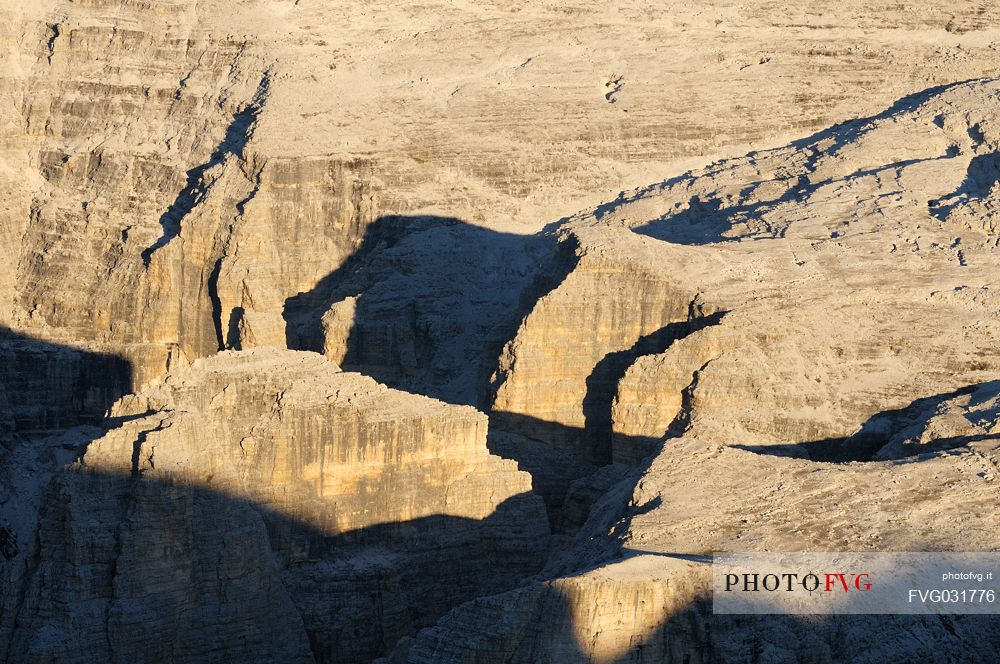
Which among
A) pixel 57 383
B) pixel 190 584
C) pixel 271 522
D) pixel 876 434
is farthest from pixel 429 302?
pixel 190 584

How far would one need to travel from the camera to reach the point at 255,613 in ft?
167

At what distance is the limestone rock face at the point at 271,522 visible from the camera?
49.5m

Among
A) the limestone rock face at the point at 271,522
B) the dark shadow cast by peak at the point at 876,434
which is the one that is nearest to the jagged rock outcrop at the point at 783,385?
the dark shadow cast by peak at the point at 876,434

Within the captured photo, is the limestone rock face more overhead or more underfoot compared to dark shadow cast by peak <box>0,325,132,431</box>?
more underfoot

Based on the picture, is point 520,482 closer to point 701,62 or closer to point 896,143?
point 896,143

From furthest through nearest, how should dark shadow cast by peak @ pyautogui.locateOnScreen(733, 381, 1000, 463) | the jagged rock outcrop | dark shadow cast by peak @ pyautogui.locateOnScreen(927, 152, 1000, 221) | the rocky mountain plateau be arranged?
dark shadow cast by peak @ pyautogui.locateOnScreen(927, 152, 1000, 221), dark shadow cast by peak @ pyautogui.locateOnScreen(733, 381, 1000, 463), the rocky mountain plateau, the jagged rock outcrop

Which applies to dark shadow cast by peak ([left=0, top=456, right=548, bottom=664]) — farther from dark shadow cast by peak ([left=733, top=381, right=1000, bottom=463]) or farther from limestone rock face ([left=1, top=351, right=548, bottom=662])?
dark shadow cast by peak ([left=733, top=381, right=1000, bottom=463])

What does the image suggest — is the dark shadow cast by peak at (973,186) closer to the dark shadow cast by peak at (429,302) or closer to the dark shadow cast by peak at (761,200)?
the dark shadow cast by peak at (761,200)

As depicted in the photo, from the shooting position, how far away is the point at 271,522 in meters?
53.9

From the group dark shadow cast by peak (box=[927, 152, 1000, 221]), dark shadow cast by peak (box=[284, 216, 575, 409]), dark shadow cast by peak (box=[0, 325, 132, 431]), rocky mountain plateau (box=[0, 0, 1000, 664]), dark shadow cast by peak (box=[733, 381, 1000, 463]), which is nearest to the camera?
rocky mountain plateau (box=[0, 0, 1000, 664])

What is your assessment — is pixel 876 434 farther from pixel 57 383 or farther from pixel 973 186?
pixel 57 383

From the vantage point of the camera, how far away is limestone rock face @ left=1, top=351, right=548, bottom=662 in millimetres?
49531

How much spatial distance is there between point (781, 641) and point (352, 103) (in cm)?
3585

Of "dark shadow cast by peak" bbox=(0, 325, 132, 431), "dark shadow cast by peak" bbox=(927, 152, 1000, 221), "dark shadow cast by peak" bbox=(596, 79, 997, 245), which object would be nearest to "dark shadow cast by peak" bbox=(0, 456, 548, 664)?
"dark shadow cast by peak" bbox=(596, 79, 997, 245)
